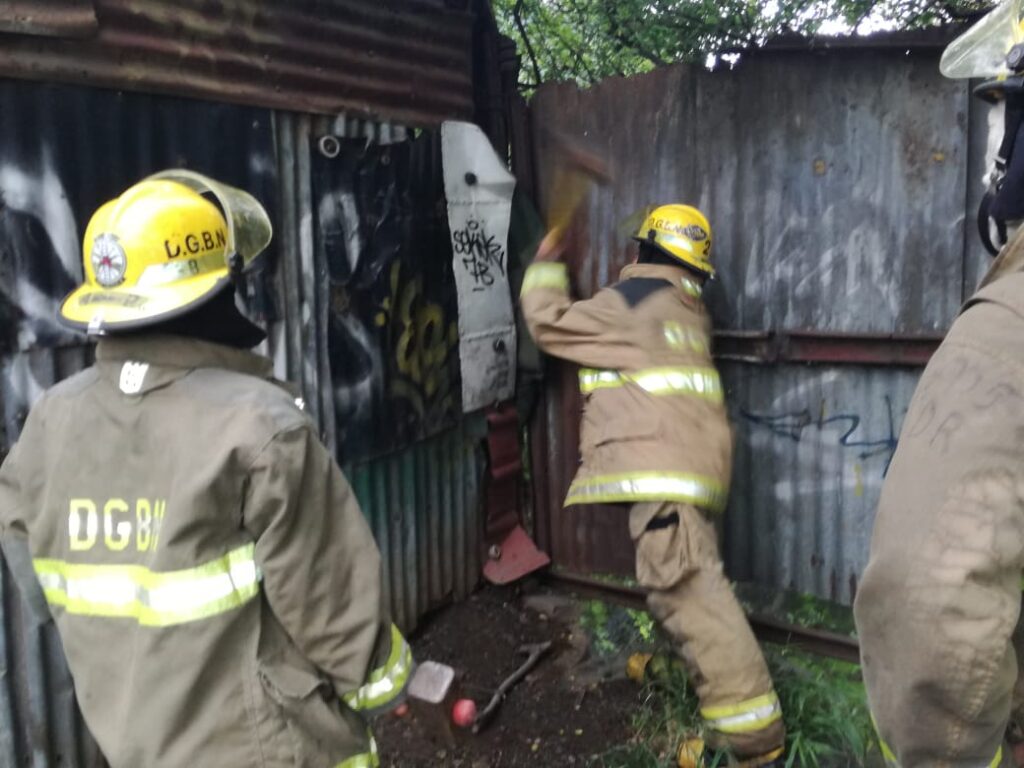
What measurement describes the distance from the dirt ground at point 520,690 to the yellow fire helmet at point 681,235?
1.90 metres

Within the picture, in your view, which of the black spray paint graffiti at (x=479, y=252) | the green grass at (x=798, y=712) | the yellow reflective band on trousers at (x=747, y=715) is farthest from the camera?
the black spray paint graffiti at (x=479, y=252)

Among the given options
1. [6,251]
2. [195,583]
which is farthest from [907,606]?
[6,251]

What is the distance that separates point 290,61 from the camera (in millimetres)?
3359

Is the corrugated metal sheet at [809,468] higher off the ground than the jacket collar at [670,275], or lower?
lower

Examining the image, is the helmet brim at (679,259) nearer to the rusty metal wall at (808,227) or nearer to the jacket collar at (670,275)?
the jacket collar at (670,275)

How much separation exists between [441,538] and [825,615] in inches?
73.3

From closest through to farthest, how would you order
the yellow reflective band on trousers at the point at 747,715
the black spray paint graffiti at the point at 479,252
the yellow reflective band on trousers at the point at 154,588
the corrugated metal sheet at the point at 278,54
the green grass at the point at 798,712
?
the yellow reflective band on trousers at the point at 154,588, the corrugated metal sheet at the point at 278,54, the yellow reflective band on trousers at the point at 747,715, the green grass at the point at 798,712, the black spray paint graffiti at the point at 479,252

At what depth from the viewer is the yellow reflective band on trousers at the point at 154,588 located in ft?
6.07

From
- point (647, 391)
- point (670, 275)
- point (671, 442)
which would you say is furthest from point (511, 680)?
point (670, 275)

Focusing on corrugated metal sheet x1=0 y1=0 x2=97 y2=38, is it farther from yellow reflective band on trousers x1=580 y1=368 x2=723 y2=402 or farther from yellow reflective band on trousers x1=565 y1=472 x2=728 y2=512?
yellow reflective band on trousers x1=565 y1=472 x2=728 y2=512

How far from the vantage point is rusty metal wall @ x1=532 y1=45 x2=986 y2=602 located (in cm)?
369

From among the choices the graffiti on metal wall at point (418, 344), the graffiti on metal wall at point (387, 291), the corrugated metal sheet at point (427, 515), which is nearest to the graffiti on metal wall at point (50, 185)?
the graffiti on metal wall at point (387, 291)

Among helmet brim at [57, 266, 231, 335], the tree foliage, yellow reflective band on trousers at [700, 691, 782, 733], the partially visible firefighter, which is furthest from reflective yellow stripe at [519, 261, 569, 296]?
the partially visible firefighter

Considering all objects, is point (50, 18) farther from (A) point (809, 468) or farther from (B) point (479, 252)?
(A) point (809, 468)
